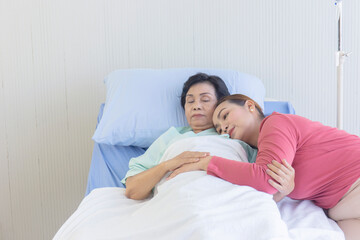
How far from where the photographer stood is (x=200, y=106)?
5.37ft

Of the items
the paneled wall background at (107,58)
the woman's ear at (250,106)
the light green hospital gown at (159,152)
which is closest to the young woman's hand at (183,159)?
the light green hospital gown at (159,152)

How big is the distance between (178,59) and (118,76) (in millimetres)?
524

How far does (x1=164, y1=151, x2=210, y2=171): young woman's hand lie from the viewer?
48.5 inches

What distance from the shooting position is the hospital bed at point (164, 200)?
911mm

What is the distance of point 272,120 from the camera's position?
1.25m

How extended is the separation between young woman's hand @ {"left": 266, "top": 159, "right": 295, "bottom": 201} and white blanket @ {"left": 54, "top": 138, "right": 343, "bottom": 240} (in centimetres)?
7

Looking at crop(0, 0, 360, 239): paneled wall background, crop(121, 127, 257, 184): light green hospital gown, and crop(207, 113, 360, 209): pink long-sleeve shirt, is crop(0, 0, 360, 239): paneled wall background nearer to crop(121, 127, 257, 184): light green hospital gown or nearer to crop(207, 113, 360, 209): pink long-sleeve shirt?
crop(121, 127, 257, 184): light green hospital gown

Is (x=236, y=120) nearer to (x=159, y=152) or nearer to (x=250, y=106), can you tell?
(x=250, y=106)

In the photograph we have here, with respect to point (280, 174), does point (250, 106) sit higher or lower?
higher

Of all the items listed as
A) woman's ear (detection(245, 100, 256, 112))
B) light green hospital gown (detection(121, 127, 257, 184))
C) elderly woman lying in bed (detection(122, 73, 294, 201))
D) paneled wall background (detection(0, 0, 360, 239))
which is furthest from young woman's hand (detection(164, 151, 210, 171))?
paneled wall background (detection(0, 0, 360, 239))

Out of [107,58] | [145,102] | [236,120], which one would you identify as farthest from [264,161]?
[107,58]

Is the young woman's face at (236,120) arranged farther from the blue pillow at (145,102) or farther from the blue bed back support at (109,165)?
the blue bed back support at (109,165)

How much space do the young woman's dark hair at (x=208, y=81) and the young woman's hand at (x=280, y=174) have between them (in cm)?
64

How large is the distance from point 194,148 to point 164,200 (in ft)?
1.02
